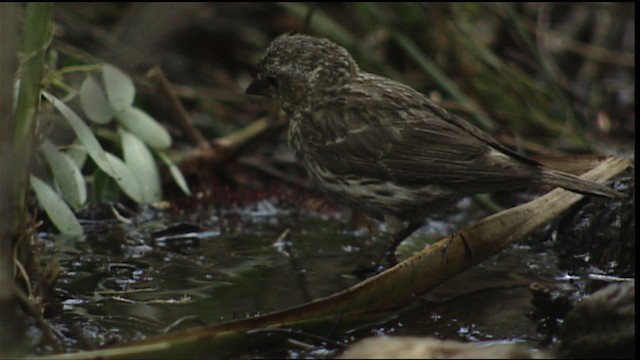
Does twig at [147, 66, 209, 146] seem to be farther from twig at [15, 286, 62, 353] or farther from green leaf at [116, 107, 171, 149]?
twig at [15, 286, 62, 353]

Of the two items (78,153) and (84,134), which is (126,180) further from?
(84,134)

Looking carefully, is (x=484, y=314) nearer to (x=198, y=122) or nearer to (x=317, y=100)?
(x=317, y=100)

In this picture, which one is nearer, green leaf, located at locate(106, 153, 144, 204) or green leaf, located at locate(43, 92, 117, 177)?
green leaf, located at locate(43, 92, 117, 177)

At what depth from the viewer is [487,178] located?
3953mm

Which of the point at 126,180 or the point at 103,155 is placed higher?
the point at 103,155

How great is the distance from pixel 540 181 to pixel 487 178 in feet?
0.67

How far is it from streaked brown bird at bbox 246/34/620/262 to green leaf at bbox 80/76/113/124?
721 mm

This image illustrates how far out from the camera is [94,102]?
14.4 feet

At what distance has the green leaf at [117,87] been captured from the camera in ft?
14.5

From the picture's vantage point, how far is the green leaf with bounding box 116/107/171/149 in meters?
4.71

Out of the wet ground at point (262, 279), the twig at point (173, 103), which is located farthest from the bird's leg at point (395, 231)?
the twig at point (173, 103)

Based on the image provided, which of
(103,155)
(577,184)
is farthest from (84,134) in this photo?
(577,184)

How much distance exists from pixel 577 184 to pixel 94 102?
6.42 ft

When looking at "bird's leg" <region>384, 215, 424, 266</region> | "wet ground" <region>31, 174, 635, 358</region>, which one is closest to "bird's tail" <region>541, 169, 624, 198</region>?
"wet ground" <region>31, 174, 635, 358</region>
